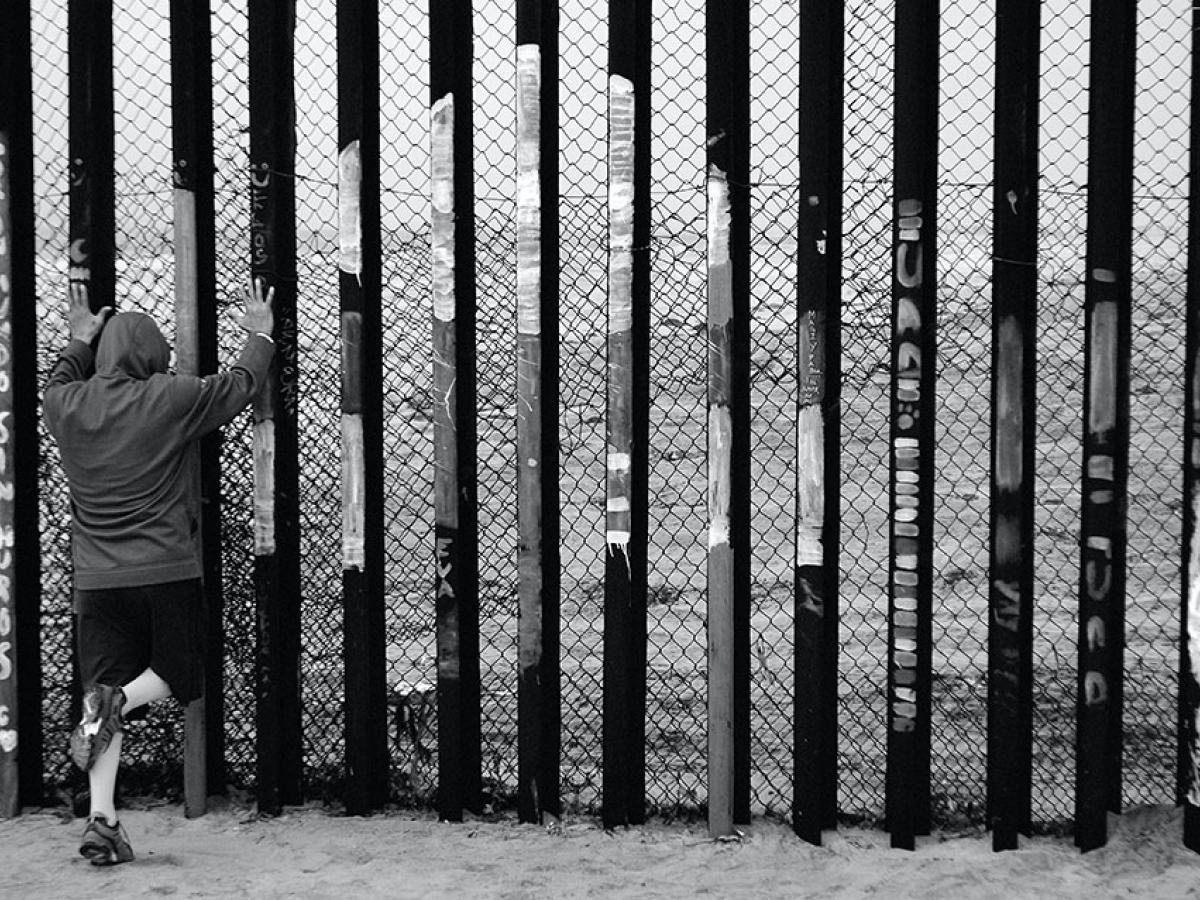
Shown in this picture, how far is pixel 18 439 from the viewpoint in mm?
3951

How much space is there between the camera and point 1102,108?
11.3 feet

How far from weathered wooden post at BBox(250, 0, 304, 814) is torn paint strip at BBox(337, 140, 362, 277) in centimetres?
20

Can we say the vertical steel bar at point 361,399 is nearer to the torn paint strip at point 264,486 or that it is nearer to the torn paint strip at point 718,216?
the torn paint strip at point 264,486

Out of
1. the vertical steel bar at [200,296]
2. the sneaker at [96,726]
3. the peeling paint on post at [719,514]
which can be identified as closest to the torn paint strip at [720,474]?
the peeling paint on post at [719,514]

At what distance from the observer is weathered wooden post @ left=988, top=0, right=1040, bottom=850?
3.45 m

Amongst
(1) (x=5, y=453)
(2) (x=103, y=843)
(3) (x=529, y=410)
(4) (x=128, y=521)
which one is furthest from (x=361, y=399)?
(2) (x=103, y=843)

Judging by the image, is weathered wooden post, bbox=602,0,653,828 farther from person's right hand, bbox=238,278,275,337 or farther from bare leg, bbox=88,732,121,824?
bare leg, bbox=88,732,121,824

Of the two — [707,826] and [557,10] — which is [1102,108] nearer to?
[557,10]

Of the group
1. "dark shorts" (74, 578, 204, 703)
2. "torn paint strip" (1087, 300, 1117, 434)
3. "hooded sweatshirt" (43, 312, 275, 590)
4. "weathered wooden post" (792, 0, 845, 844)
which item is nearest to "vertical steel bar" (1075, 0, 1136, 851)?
"torn paint strip" (1087, 300, 1117, 434)

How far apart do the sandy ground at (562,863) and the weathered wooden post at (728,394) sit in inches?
11.1

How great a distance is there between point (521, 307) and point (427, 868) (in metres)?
1.73

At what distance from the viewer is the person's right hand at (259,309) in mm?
3799

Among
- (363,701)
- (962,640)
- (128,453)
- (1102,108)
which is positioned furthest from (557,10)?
(962,640)

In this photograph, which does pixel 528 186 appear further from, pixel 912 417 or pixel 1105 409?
pixel 1105 409
